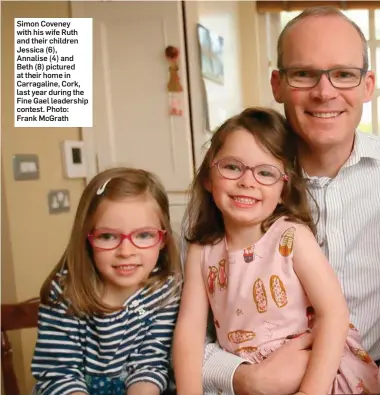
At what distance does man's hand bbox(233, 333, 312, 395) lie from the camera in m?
0.68

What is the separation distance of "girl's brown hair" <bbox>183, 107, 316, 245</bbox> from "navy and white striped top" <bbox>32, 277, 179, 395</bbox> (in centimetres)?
13

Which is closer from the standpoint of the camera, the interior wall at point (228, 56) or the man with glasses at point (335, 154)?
the man with glasses at point (335, 154)

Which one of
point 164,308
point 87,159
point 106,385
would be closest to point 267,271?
point 164,308

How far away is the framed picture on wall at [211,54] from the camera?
1.68 metres

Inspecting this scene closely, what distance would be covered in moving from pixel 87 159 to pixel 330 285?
1.24m

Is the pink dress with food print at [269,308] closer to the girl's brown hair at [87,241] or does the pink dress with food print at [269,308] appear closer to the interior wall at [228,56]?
the girl's brown hair at [87,241]

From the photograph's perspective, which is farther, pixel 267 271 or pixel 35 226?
pixel 35 226

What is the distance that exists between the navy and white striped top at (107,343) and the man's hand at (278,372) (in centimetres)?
13

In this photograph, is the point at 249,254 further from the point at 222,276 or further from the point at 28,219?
the point at 28,219

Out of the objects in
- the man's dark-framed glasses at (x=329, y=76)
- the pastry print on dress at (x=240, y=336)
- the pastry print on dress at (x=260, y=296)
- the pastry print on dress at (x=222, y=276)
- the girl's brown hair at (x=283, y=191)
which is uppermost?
the man's dark-framed glasses at (x=329, y=76)

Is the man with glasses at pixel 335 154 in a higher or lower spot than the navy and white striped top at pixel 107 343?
higher

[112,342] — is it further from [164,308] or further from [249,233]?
[249,233]

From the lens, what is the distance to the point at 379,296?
2.64ft
